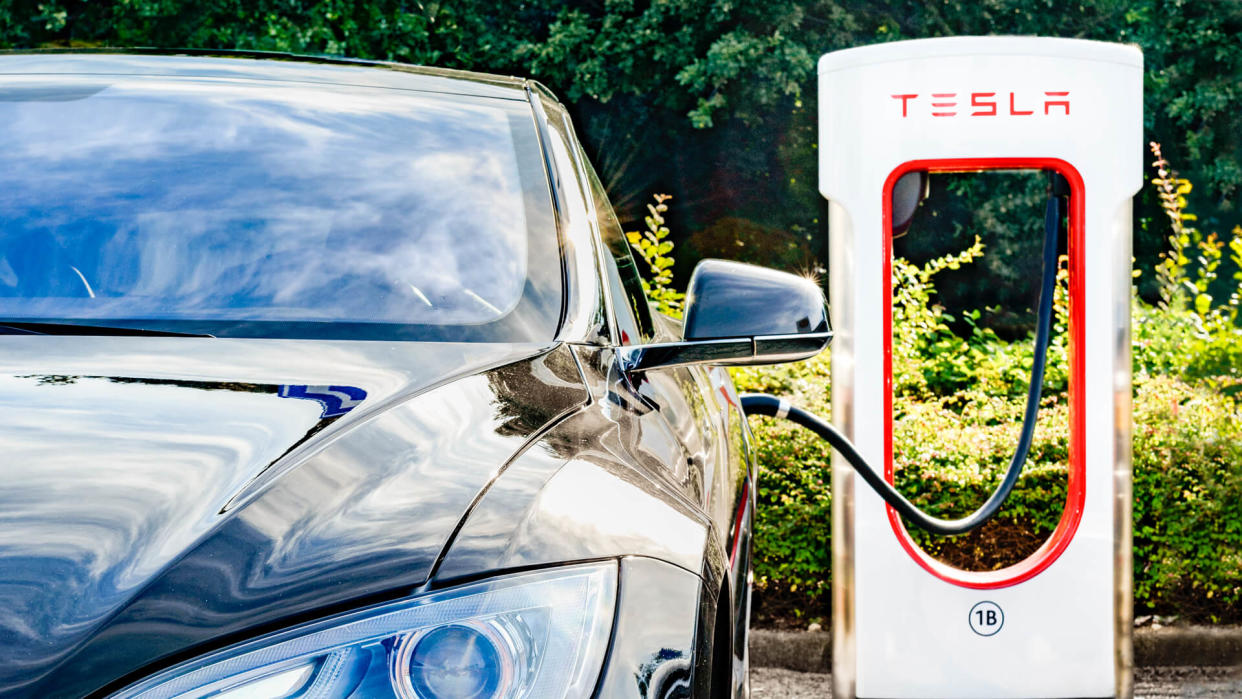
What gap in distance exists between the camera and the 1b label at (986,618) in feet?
10.1

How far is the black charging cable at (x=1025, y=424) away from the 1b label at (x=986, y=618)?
210 millimetres

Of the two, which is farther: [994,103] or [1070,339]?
[1070,339]

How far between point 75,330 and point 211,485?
0.58m

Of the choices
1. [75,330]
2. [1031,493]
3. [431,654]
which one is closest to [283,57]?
[75,330]

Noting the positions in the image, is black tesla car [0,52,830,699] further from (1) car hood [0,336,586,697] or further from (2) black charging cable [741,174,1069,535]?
(2) black charging cable [741,174,1069,535]

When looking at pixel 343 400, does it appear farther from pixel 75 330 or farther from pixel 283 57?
pixel 283 57

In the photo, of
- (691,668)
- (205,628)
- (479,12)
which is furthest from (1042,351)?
(479,12)

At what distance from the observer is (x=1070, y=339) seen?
10.0ft

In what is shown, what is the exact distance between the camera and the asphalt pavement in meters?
3.85

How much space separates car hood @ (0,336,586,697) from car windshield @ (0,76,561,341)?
0.20 m

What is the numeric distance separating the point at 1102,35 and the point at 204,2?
9371 mm

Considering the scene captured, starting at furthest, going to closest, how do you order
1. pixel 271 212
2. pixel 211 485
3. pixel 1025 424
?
pixel 1025 424, pixel 271 212, pixel 211 485

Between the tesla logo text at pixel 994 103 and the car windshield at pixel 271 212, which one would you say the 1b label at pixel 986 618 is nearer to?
the tesla logo text at pixel 994 103

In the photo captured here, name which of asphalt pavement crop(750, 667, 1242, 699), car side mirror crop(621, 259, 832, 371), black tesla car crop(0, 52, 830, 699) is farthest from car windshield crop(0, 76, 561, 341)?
asphalt pavement crop(750, 667, 1242, 699)
